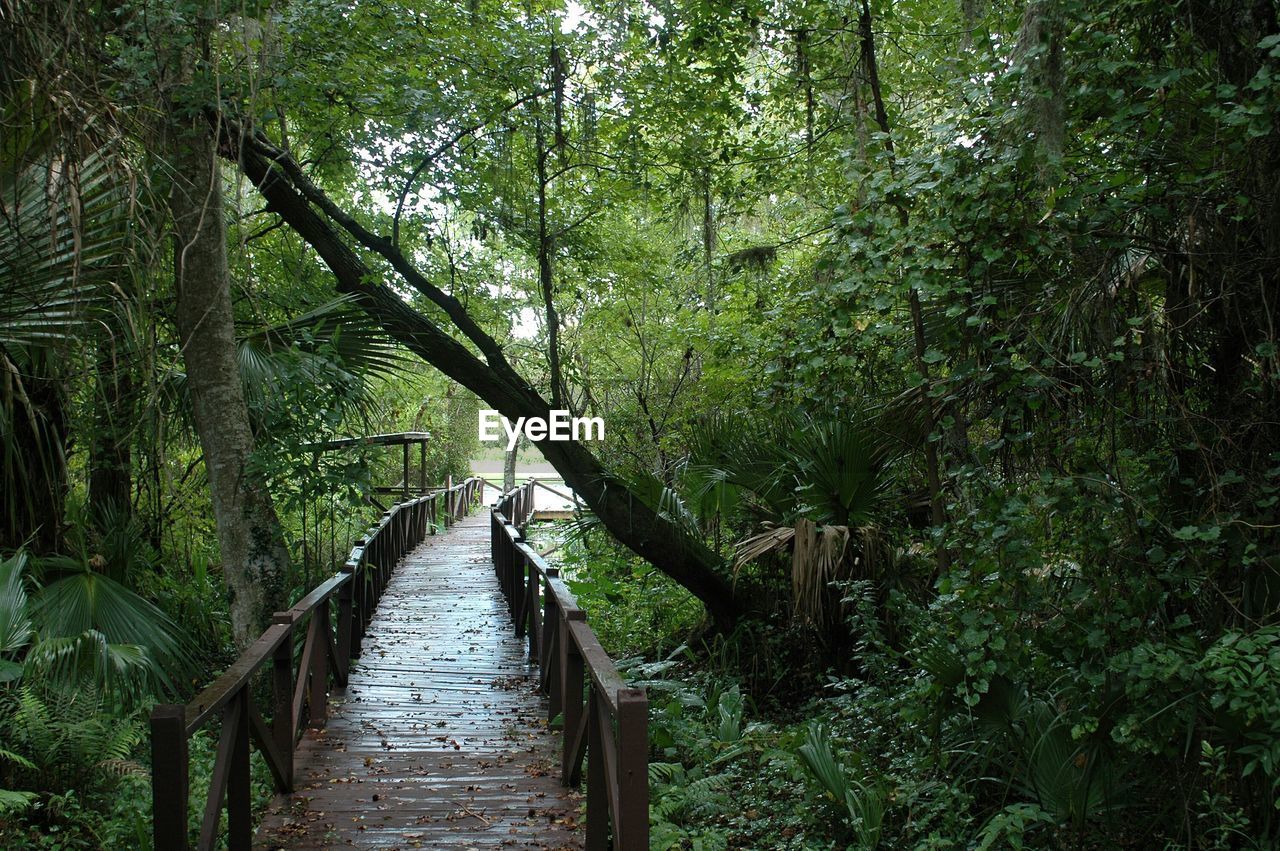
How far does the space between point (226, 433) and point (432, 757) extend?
8.38ft

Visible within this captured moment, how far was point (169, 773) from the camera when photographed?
2834 millimetres

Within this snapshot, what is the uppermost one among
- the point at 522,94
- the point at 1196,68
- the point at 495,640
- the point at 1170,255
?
the point at 522,94

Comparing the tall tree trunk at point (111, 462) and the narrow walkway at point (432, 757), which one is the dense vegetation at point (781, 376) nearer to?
the tall tree trunk at point (111, 462)

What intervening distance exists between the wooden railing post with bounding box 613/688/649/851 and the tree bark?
4496mm

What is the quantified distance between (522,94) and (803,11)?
2427 mm

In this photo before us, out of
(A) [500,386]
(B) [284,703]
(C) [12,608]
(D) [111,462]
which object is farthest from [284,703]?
(D) [111,462]

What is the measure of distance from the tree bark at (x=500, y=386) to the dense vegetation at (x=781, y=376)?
0.10 feet

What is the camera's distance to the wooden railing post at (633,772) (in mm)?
3094

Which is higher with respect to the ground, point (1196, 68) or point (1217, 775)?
point (1196, 68)

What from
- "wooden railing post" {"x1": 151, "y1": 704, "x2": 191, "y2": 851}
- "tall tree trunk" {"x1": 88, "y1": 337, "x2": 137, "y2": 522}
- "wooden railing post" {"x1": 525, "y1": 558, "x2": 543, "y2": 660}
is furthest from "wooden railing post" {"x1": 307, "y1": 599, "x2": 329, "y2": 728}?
"wooden railing post" {"x1": 151, "y1": 704, "x2": 191, "y2": 851}

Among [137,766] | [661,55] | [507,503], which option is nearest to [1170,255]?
[661,55]

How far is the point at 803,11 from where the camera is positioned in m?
6.70

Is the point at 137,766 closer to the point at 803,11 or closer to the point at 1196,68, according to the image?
the point at 1196,68

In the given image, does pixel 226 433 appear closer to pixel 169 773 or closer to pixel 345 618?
pixel 345 618
